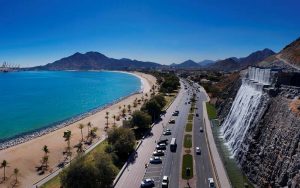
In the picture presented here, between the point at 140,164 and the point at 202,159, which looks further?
the point at 202,159

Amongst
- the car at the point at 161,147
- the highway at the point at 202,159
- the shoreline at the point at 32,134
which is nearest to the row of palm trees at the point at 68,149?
the shoreline at the point at 32,134

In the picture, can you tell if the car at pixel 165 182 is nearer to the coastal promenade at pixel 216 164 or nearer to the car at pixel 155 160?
the coastal promenade at pixel 216 164

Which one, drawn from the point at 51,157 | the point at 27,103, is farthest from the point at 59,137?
the point at 27,103

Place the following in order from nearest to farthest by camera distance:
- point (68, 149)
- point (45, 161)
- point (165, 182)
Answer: point (165, 182)
point (45, 161)
point (68, 149)

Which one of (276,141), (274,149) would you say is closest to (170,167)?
(274,149)

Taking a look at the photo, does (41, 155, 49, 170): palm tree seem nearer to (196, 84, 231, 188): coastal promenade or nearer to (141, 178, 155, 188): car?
(141, 178, 155, 188): car

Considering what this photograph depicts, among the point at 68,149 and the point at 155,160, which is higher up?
the point at 155,160

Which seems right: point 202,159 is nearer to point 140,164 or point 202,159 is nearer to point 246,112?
point 140,164

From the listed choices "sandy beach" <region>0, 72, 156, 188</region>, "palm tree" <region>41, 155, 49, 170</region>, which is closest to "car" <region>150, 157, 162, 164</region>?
"sandy beach" <region>0, 72, 156, 188</region>
